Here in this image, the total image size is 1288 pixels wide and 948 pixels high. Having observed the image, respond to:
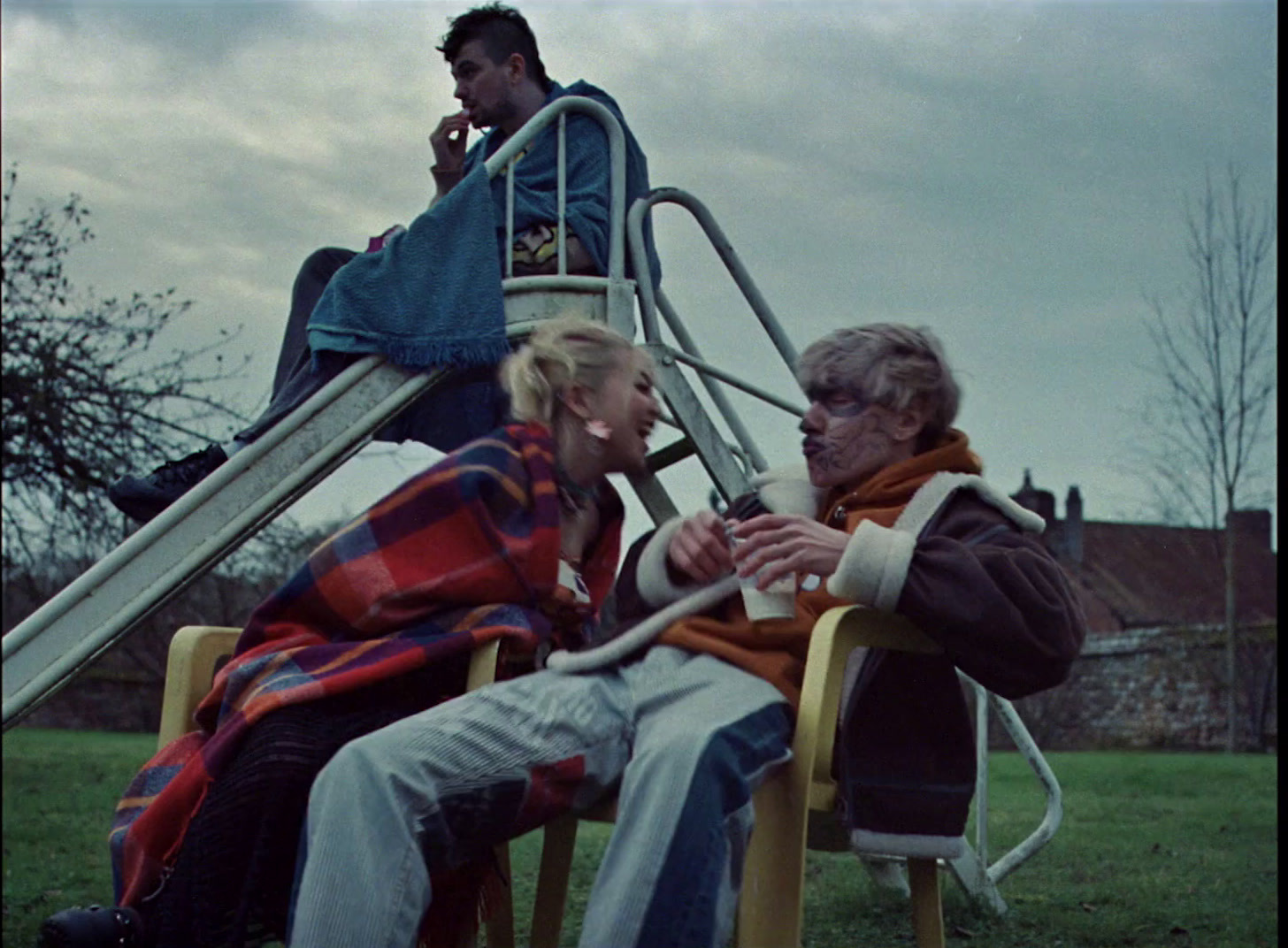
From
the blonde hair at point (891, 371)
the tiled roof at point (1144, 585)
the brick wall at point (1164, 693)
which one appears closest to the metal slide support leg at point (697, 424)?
the blonde hair at point (891, 371)

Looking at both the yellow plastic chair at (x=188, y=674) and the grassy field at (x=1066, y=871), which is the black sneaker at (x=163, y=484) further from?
the grassy field at (x=1066, y=871)

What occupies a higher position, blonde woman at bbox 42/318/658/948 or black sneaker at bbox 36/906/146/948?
blonde woman at bbox 42/318/658/948

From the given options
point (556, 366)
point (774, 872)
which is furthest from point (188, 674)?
point (774, 872)

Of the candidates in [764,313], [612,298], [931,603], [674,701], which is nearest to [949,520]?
[931,603]

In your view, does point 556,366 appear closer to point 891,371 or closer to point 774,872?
point 891,371

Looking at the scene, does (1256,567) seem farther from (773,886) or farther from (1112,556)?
(773,886)

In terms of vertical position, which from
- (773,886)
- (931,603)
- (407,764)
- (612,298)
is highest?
(612,298)

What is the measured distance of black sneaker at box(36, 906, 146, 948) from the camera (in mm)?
2244

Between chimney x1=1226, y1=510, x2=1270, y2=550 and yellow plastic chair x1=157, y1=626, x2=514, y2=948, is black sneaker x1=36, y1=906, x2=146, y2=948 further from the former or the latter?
chimney x1=1226, y1=510, x2=1270, y2=550

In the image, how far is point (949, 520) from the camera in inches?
92.6

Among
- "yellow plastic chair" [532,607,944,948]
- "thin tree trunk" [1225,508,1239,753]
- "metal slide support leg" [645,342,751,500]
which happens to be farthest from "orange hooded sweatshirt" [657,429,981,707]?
"thin tree trunk" [1225,508,1239,753]

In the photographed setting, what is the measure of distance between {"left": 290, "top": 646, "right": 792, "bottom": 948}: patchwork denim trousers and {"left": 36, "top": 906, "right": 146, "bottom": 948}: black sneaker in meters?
0.48

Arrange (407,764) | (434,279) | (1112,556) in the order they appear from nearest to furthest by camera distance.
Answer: (407,764), (434,279), (1112,556)

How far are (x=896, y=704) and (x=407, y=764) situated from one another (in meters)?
0.75
